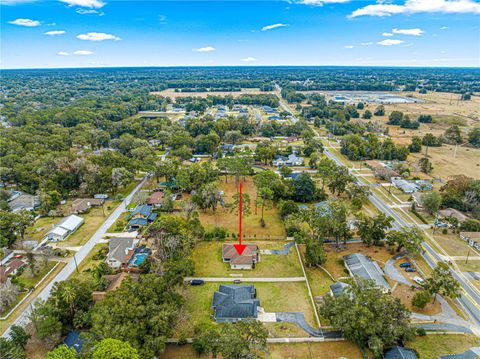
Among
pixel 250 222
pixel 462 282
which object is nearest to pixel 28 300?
pixel 250 222

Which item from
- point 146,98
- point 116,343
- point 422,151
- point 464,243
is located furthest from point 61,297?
Answer: point 146,98

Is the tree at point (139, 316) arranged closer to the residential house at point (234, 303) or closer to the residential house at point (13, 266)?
the residential house at point (234, 303)

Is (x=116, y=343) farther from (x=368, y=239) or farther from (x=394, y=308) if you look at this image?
(x=368, y=239)

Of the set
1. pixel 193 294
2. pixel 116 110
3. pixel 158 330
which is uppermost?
pixel 116 110

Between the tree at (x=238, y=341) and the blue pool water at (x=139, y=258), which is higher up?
the tree at (x=238, y=341)

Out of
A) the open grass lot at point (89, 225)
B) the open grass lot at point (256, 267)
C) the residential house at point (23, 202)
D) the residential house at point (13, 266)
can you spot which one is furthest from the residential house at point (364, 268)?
the residential house at point (23, 202)

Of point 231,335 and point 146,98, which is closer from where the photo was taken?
point 231,335

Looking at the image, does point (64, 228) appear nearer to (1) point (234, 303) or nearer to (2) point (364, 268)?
(1) point (234, 303)

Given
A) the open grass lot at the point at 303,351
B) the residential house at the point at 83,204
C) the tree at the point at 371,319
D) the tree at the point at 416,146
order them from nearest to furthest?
1. the tree at the point at 371,319
2. the open grass lot at the point at 303,351
3. the residential house at the point at 83,204
4. the tree at the point at 416,146
